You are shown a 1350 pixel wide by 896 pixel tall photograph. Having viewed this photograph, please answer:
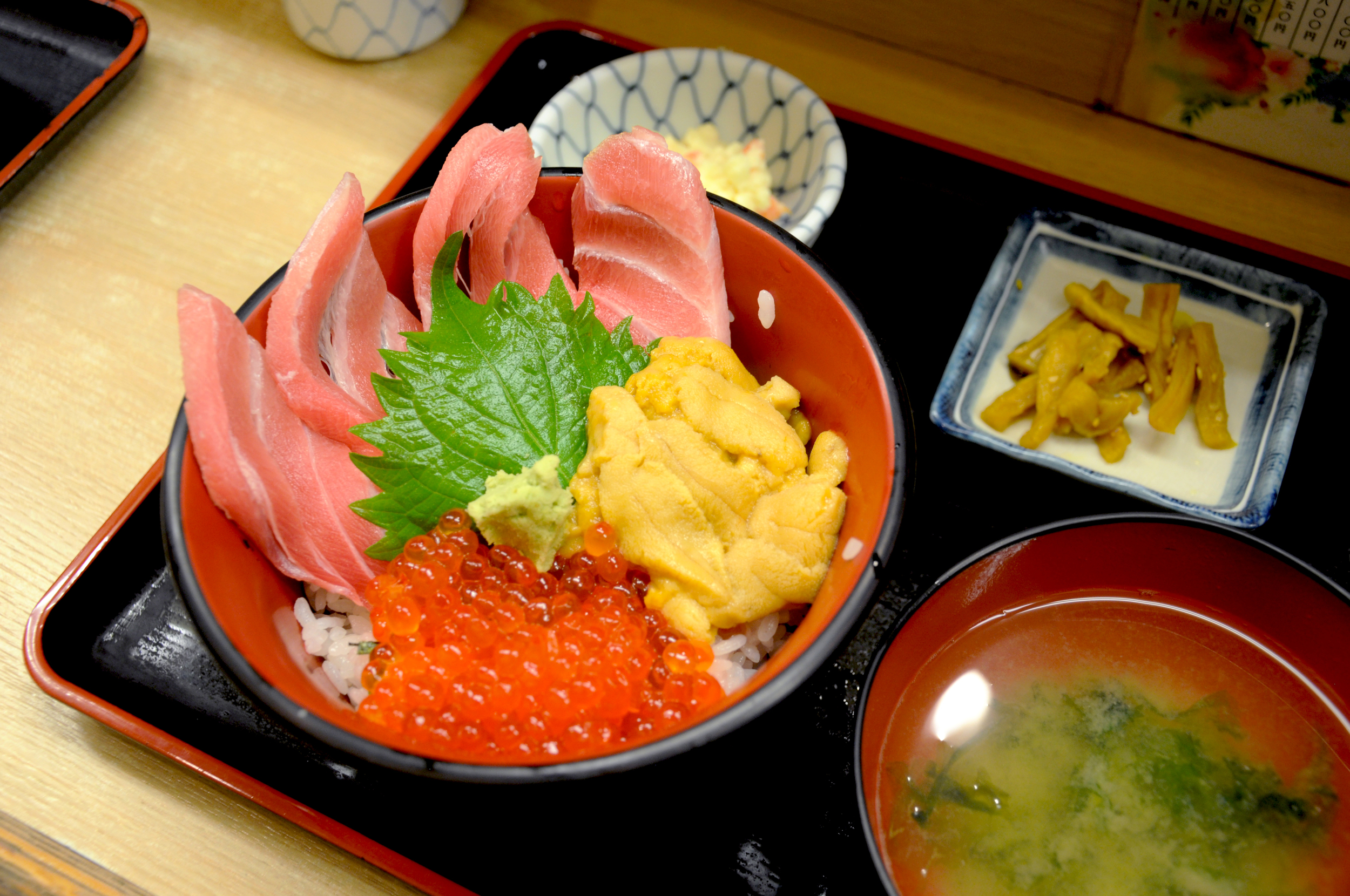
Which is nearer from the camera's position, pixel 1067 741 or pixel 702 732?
pixel 702 732

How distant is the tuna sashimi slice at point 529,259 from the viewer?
1312mm

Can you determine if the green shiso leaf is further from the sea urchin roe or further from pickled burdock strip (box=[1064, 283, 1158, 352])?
pickled burdock strip (box=[1064, 283, 1158, 352])

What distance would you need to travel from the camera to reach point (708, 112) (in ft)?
6.22

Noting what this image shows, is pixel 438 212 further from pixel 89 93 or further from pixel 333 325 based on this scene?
pixel 89 93

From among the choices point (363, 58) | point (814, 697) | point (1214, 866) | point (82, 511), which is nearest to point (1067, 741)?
point (1214, 866)

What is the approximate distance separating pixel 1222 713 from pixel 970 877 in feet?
1.20

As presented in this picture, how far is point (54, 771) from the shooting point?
4.18ft

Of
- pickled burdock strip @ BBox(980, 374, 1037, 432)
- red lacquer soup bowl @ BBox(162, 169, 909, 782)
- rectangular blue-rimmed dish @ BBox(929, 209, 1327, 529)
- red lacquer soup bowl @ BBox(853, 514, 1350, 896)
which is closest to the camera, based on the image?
red lacquer soup bowl @ BBox(162, 169, 909, 782)

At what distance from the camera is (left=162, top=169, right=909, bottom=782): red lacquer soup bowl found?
909mm

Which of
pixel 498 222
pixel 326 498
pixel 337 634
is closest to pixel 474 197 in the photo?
pixel 498 222

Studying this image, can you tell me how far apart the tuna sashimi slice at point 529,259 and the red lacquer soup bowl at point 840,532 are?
0.04m

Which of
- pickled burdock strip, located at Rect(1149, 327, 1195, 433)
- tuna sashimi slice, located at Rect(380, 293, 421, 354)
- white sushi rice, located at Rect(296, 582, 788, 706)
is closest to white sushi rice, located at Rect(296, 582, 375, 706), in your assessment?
white sushi rice, located at Rect(296, 582, 788, 706)

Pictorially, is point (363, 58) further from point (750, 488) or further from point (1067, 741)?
point (1067, 741)

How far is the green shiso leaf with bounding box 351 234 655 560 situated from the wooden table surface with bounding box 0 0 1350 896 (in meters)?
0.49
